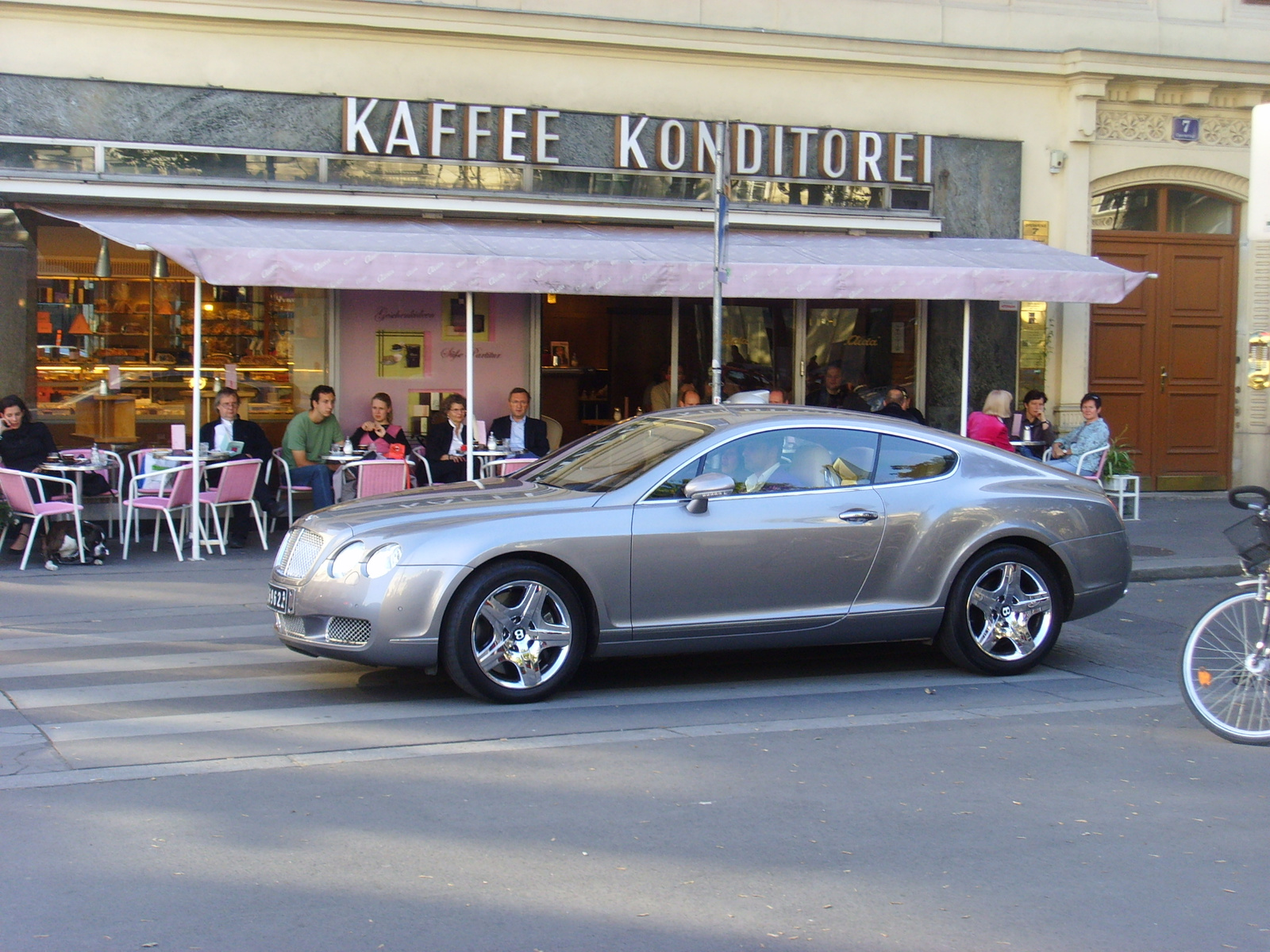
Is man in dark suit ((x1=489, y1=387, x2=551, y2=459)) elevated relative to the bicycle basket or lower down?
elevated

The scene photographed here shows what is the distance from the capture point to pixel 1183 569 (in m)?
11.9

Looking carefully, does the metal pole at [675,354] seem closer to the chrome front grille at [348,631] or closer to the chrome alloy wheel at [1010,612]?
the chrome alloy wheel at [1010,612]

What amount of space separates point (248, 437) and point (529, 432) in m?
2.79

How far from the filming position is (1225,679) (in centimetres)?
653

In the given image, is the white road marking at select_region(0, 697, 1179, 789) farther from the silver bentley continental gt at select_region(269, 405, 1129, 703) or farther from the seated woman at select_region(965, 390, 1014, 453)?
the seated woman at select_region(965, 390, 1014, 453)

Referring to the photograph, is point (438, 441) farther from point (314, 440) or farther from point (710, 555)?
point (710, 555)

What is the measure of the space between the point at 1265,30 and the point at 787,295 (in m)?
8.48

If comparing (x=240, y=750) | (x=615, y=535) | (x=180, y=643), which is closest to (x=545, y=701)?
(x=615, y=535)

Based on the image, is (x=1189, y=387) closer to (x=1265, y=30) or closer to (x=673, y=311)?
(x=1265, y=30)

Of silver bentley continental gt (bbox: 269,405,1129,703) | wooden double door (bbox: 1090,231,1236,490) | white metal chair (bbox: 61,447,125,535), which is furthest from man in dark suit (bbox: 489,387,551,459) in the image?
wooden double door (bbox: 1090,231,1236,490)

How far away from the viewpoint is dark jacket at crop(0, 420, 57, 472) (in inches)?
456

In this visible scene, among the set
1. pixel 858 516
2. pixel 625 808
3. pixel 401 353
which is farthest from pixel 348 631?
pixel 401 353

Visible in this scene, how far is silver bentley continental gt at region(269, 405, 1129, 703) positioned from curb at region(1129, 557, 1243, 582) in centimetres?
386

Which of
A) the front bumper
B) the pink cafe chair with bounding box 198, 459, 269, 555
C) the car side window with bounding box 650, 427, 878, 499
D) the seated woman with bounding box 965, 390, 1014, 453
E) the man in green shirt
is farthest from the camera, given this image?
the man in green shirt
